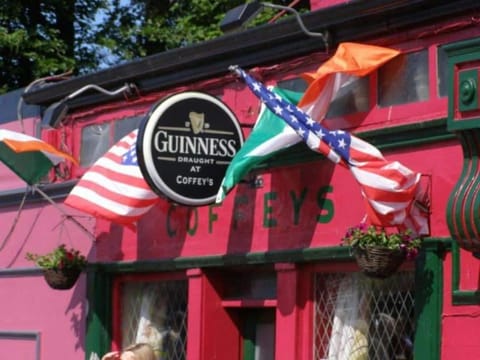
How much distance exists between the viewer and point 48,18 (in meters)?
23.6

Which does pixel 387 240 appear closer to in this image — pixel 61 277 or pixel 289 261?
pixel 289 261

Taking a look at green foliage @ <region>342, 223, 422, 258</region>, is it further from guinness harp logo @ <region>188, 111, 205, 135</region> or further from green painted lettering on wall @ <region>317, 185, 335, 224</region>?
guinness harp logo @ <region>188, 111, 205, 135</region>

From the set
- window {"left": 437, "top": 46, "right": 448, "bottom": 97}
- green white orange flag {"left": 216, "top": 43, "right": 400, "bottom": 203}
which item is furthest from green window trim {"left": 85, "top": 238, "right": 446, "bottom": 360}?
window {"left": 437, "top": 46, "right": 448, "bottom": 97}

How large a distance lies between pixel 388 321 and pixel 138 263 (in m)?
3.39

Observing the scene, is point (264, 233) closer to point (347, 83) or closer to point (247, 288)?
point (247, 288)

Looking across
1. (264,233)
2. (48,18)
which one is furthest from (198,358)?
(48,18)

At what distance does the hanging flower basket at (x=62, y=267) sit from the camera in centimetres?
1387

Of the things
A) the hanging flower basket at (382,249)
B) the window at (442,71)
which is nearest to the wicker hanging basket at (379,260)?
the hanging flower basket at (382,249)

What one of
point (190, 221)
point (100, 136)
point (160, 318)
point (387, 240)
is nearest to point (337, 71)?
point (387, 240)

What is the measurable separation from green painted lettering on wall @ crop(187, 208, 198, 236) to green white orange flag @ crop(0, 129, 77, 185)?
5.87 ft

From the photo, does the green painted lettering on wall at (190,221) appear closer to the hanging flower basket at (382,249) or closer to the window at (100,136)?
the window at (100,136)

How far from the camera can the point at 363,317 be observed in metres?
11.0

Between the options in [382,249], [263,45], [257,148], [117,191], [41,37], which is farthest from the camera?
[41,37]

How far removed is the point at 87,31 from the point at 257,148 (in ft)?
43.6
